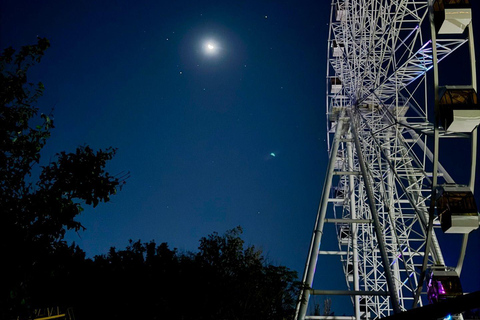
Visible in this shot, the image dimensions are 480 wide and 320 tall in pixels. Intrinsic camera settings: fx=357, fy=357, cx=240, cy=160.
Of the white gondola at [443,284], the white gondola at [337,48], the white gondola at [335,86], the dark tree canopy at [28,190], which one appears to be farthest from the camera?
the white gondola at [335,86]

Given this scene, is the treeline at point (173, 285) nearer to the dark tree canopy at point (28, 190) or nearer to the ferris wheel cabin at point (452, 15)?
the dark tree canopy at point (28, 190)

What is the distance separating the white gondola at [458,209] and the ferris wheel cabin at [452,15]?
3.76m

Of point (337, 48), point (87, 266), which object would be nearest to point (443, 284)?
point (337, 48)

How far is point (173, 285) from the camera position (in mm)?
18922

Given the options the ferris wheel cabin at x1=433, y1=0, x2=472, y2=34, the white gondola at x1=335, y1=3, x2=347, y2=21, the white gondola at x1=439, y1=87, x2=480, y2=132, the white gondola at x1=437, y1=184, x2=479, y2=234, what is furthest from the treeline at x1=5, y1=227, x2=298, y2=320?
the white gondola at x1=335, y1=3, x2=347, y2=21

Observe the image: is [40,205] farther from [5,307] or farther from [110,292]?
[110,292]

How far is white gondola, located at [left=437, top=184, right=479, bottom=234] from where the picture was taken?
789cm

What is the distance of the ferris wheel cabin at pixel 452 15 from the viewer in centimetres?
823

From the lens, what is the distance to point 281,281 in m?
12.3

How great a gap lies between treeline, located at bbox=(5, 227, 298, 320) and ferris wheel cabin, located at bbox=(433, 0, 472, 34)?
7.96 meters

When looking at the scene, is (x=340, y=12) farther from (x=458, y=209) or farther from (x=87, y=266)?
(x=87, y=266)

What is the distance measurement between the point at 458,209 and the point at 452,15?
4.44m

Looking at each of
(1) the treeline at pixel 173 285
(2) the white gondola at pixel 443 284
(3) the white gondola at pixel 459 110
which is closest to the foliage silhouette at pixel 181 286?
(1) the treeline at pixel 173 285

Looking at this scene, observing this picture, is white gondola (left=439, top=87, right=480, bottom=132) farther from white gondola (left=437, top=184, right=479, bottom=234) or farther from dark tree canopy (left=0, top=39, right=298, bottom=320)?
dark tree canopy (left=0, top=39, right=298, bottom=320)
